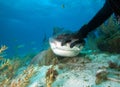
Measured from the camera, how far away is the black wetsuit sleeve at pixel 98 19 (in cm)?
418

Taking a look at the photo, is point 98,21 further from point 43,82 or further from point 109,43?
point 109,43

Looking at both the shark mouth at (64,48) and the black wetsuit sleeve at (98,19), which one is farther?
the shark mouth at (64,48)

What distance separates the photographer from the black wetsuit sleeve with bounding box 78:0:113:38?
164 inches

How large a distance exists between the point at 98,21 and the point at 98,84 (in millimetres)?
1349

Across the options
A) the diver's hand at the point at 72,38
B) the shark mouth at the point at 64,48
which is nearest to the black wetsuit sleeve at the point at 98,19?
the diver's hand at the point at 72,38

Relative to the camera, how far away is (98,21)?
4.26 m

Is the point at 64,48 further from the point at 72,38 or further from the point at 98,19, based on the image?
the point at 98,19

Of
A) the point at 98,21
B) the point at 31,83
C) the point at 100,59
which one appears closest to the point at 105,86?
the point at 98,21

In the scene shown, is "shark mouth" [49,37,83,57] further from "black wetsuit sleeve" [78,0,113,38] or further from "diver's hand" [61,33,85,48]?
"black wetsuit sleeve" [78,0,113,38]

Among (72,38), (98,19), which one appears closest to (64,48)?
(72,38)

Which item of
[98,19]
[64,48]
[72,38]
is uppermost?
[98,19]

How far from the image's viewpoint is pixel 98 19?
4.25 m

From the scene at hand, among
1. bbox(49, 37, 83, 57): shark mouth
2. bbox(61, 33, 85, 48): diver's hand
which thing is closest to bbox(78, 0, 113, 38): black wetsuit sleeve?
bbox(61, 33, 85, 48): diver's hand

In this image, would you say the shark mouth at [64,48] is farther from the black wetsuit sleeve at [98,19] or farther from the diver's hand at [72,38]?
the black wetsuit sleeve at [98,19]
